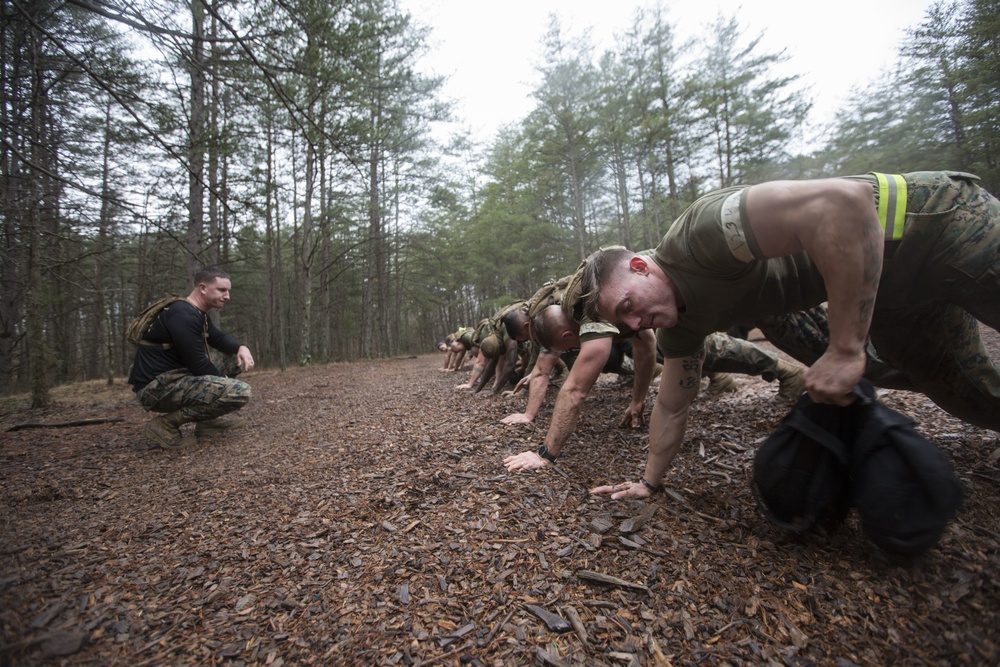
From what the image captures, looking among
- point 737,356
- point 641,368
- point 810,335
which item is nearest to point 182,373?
point 641,368

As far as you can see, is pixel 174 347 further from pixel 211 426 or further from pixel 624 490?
pixel 624 490

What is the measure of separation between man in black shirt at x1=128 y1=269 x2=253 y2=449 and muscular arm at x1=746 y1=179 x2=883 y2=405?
3.74 meters

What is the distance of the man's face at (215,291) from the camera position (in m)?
3.46

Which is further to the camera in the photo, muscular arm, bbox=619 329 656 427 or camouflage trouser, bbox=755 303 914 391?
muscular arm, bbox=619 329 656 427

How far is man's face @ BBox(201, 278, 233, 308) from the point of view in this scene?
3463 millimetres

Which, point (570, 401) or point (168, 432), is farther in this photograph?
point (168, 432)

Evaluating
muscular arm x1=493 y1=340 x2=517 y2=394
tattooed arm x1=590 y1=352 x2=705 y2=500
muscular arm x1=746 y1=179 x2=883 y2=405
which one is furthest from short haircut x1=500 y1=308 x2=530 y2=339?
muscular arm x1=746 y1=179 x2=883 y2=405

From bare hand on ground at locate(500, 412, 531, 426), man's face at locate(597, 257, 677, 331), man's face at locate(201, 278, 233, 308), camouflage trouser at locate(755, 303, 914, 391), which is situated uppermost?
man's face at locate(201, 278, 233, 308)

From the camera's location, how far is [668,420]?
188 cm

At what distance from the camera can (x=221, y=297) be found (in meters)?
3.53

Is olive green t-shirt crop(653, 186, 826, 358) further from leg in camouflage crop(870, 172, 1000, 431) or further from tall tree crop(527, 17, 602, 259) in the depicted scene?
tall tree crop(527, 17, 602, 259)

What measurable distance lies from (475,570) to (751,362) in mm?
2817

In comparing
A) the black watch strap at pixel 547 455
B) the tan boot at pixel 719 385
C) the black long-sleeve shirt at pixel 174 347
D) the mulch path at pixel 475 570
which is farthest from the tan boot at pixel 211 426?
the tan boot at pixel 719 385

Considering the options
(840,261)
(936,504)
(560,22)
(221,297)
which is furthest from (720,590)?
(560,22)
